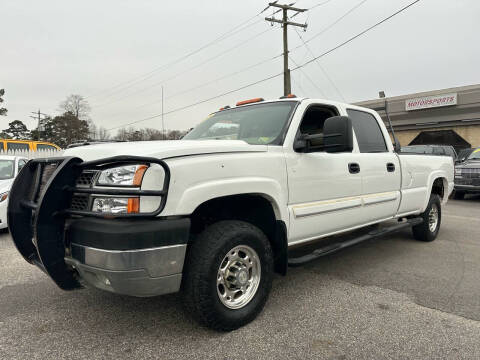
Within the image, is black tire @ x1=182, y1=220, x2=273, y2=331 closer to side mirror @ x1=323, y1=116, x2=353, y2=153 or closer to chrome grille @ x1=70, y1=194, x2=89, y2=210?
chrome grille @ x1=70, y1=194, x2=89, y2=210

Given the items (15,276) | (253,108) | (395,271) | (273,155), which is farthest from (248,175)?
(15,276)

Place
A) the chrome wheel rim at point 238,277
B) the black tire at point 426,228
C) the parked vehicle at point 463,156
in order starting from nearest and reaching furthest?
the chrome wheel rim at point 238,277 → the black tire at point 426,228 → the parked vehicle at point 463,156

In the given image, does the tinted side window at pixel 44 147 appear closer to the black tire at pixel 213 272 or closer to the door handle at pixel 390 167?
the door handle at pixel 390 167

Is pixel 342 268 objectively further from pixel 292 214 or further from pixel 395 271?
pixel 292 214

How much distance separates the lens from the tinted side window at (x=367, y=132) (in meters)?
4.21

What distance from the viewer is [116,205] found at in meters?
2.21

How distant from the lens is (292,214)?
309 cm

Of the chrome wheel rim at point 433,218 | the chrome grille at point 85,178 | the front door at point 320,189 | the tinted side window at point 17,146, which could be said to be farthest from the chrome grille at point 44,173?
the tinted side window at point 17,146

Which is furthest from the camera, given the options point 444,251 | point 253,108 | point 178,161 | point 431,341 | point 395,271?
point 444,251

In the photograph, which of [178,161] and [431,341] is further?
[431,341]

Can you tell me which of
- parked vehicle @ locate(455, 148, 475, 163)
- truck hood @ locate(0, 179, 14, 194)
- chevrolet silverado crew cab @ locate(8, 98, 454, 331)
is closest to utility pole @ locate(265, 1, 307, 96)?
parked vehicle @ locate(455, 148, 475, 163)

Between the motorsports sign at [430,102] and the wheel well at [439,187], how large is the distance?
17.5 meters

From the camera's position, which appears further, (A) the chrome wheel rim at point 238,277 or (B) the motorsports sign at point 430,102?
(B) the motorsports sign at point 430,102

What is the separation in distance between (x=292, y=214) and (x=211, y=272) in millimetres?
984
